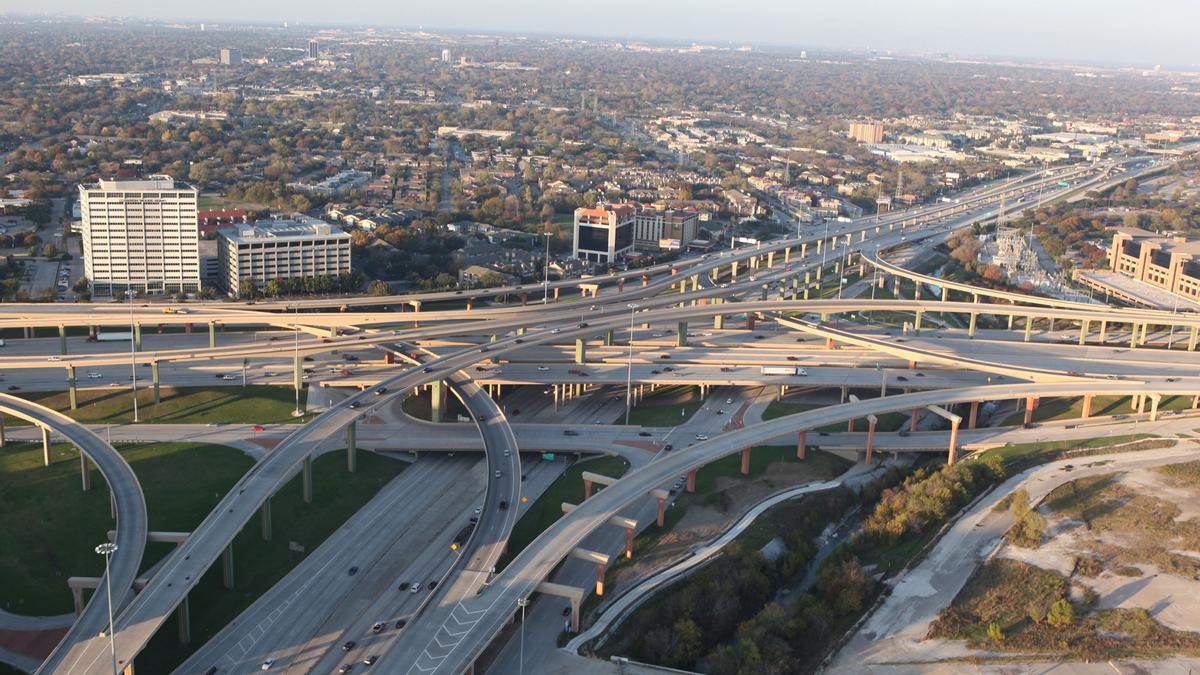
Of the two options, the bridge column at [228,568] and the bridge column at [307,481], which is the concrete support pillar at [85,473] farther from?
the bridge column at [228,568]

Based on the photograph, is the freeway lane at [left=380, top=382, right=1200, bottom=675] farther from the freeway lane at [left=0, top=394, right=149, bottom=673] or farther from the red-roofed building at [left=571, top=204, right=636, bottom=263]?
the red-roofed building at [left=571, top=204, right=636, bottom=263]

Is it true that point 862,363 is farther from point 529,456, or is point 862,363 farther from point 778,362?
point 529,456

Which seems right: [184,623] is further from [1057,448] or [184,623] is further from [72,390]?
[1057,448]

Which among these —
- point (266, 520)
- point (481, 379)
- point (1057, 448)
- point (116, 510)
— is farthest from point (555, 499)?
point (1057, 448)

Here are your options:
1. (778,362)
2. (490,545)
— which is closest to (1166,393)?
(778,362)

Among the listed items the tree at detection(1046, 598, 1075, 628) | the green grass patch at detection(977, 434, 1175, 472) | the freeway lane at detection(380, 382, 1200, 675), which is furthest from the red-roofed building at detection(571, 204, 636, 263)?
the tree at detection(1046, 598, 1075, 628)

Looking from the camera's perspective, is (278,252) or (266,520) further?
(278,252)
